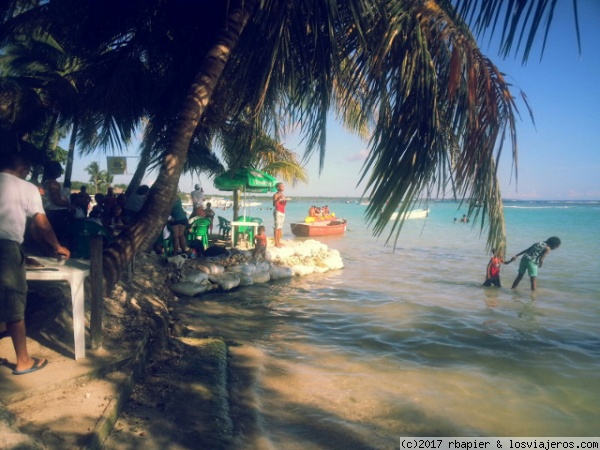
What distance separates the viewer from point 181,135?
395 centimetres

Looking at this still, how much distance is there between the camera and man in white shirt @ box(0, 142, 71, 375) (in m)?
2.77

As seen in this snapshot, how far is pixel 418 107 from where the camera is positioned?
136 inches

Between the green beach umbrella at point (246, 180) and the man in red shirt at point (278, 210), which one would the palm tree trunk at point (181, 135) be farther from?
the man in red shirt at point (278, 210)

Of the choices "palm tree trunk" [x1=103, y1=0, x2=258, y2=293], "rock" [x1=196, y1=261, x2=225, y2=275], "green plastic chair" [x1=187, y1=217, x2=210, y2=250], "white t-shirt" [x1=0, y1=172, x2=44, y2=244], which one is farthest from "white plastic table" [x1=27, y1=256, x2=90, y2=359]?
"green plastic chair" [x1=187, y1=217, x2=210, y2=250]

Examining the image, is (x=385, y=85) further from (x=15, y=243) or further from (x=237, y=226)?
(x=237, y=226)

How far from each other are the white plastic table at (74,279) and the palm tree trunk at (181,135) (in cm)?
64

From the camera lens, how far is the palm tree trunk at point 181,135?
387 centimetres

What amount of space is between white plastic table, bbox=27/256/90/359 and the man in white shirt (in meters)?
0.15

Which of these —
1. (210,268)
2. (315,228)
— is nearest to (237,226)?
(210,268)

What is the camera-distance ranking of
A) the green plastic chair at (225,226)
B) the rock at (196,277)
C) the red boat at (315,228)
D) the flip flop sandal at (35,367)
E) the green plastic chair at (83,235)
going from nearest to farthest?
the flip flop sandal at (35,367), the green plastic chair at (83,235), the rock at (196,277), the green plastic chair at (225,226), the red boat at (315,228)

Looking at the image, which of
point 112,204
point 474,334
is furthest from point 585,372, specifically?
point 112,204

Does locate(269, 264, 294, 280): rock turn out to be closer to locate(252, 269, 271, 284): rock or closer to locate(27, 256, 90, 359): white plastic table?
locate(252, 269, 271, 284): rock

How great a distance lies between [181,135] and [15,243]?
173cm

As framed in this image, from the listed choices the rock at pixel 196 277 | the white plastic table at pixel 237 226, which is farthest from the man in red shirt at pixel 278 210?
the rock at pixel 196 277
